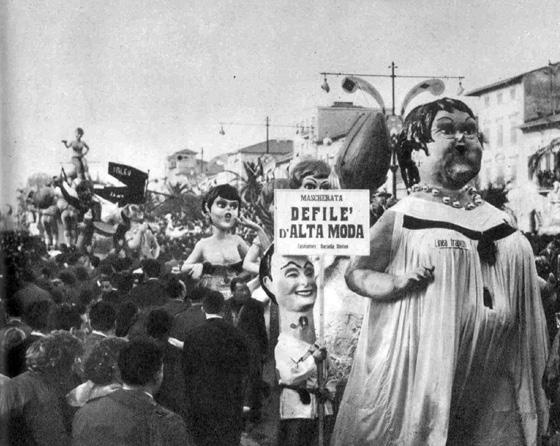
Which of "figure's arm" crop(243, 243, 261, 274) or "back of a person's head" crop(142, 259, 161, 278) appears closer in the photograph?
"figure's arm" crop(243, 243, 261, 274)

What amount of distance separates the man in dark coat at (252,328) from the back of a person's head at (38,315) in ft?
4.61

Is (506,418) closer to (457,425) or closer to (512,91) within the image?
(457,425)

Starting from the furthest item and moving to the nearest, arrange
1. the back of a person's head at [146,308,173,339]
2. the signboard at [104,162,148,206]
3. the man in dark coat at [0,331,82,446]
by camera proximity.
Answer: the signboard at [104,162,148,206]
the back of a person's head at [146,308,173,339]
the man in dark coat at [0,331,82,446]

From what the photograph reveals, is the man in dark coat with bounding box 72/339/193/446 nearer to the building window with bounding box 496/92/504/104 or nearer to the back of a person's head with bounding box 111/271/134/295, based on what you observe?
the back of a person's head with bounding box 111/271/134/295

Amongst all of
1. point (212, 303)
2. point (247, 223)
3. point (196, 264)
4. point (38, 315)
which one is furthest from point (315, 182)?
point (38, 315)

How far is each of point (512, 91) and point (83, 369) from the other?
5.09 metres

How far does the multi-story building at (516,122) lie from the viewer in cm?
789

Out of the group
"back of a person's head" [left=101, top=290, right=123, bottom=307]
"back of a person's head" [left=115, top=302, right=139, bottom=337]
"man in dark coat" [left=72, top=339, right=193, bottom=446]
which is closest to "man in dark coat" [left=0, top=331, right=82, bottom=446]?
"man in dark coat" [left=72, top=339, right=193, bottom=446]

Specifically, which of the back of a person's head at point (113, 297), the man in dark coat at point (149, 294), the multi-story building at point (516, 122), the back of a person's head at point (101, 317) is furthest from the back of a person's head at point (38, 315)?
the multi-story building at point (516, 122)

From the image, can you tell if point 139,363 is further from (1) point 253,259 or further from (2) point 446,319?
(1) point 253,259

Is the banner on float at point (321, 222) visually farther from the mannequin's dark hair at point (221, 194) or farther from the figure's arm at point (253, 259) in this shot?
the mannequin's dark hair at point (221, 194)

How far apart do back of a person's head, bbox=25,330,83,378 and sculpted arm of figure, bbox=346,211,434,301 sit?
2.58 m

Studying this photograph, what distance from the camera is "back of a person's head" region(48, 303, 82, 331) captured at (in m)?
6.10

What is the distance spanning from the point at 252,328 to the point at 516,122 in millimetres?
3719
